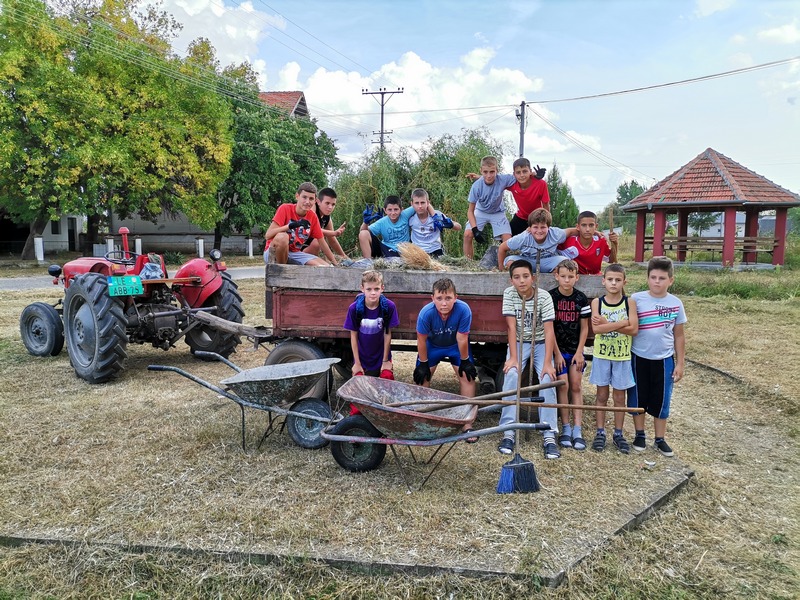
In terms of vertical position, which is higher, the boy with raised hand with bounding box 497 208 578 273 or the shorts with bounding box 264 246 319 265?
the boy with raised hand with bounding box 497 208 578 273

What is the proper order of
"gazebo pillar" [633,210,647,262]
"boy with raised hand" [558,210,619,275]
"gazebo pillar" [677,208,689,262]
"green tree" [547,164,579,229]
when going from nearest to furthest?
1. "boy with raised hand" [558,210,619,275]
2. "green tree" [547,164,579,229]
3. "gazebo pillar" [677,208,689,262]
4. "gazebo pillar" [633,210,647,262]

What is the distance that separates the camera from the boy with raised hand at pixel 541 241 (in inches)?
195

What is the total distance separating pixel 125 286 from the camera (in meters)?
5.95

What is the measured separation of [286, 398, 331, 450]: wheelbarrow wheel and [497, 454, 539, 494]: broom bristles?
4.27 ft

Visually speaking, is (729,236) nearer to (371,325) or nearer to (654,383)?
(654,383)

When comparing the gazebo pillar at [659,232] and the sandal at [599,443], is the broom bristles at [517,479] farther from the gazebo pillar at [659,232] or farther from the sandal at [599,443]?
the gazebo pillar at [659,232]

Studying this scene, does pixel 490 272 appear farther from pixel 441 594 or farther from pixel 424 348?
pixel 441 594

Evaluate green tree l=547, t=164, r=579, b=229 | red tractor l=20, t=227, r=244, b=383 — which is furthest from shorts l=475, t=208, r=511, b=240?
green tree l=547, t=164, r=579, b=229

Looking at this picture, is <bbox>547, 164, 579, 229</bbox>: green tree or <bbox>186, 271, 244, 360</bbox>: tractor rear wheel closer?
<bbox>186, 271, 244, 360</bbox>: tractor rear wheel

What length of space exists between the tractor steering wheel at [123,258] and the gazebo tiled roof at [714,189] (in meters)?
16.3

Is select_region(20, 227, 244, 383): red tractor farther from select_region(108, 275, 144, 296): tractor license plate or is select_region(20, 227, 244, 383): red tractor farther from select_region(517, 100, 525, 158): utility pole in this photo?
select_region(517, 100, 525, 158): utility pole

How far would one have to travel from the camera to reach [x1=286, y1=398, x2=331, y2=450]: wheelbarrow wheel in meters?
4.19

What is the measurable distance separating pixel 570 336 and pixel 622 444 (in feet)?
2.85

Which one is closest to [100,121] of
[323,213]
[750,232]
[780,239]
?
[323,213]
